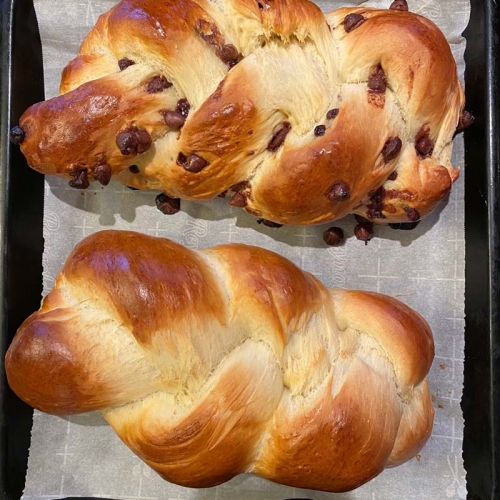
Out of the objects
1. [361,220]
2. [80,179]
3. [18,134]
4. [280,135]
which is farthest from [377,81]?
[18,134]

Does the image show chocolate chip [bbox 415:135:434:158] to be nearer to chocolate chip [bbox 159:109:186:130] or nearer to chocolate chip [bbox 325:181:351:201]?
chocolate chip [bbox 325:181:351:201]

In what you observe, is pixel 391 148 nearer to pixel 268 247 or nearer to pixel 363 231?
pixel 363 231

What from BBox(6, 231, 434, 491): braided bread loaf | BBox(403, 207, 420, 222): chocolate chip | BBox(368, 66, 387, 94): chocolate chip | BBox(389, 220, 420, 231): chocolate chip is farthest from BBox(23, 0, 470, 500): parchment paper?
BBox(368, 66, 387, 94): chocolate chip

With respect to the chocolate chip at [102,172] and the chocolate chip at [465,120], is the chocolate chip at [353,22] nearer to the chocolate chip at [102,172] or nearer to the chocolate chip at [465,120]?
the chocolate chip at [465,120]

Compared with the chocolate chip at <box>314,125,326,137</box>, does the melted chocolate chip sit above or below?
below

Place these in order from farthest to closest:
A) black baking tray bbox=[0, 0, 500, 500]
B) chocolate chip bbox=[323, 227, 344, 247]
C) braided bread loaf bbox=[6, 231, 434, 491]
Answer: chocolate chip bbox=[323, 227, 344, 247]
black baking tray bbox=[0, 0, 500, 500]
braided bread loaf bbox=[6, 231, 434, 491]

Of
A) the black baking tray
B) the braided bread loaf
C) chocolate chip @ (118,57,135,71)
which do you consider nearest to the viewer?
the braided bread loaf
